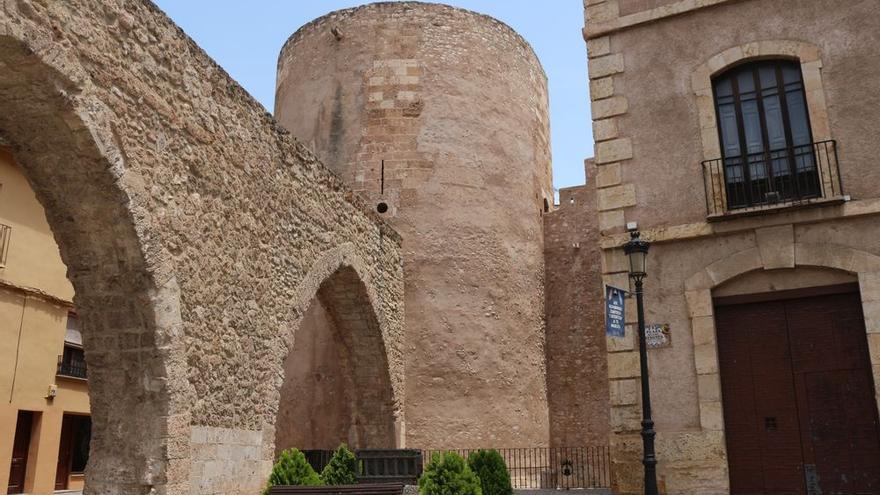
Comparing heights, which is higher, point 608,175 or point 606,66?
point 606,66

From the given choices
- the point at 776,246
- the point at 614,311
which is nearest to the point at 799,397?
the point at 776,246

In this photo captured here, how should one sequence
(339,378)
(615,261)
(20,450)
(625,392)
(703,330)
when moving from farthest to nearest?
(20,450) → (339,378) → (615,261) → (625,392) → (703,330)

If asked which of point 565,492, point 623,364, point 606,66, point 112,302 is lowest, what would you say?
point 565,492

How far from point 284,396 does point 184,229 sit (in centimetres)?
697

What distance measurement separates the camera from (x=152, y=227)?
6.60 meters

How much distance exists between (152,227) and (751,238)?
5.71 meters

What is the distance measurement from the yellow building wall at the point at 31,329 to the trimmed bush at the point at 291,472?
24.2ft

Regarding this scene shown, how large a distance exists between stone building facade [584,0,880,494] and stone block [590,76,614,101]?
0.14 meters

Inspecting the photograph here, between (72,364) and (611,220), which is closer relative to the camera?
(611,220)

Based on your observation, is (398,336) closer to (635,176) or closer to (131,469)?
(635,176)

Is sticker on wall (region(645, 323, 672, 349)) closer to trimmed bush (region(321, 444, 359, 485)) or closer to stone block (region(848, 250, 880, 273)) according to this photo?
stone block (region(848, 250, 880, 273))

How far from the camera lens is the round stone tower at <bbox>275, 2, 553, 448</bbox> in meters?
12.8

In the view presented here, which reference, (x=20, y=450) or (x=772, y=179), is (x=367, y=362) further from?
(x=20, y=450)

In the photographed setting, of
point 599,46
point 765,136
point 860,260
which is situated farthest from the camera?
point 599,46
